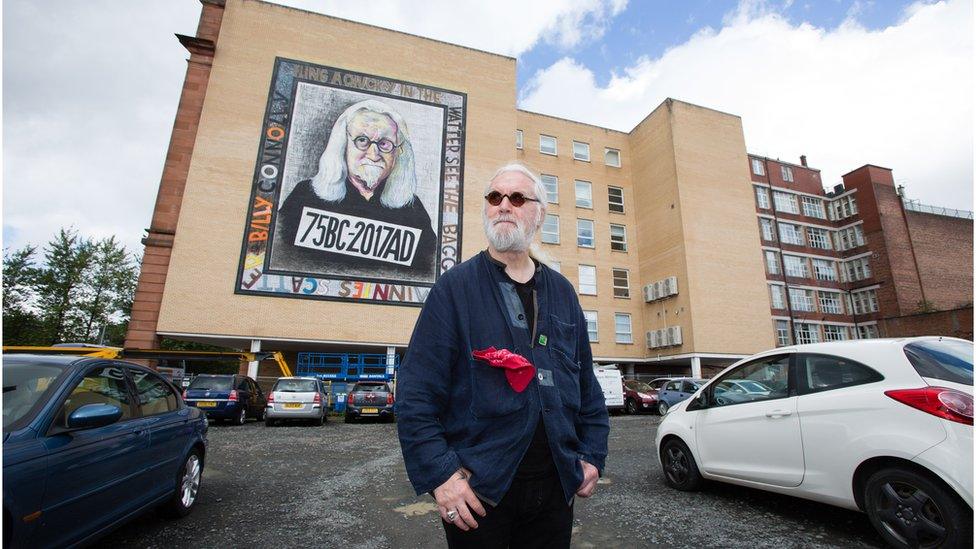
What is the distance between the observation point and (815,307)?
3756 cm

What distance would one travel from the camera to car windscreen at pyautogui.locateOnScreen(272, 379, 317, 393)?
1379cm

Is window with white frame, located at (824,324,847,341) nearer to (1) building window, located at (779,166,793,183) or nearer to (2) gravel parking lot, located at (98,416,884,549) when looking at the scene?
(1) building window, located at (779,166,793,183)

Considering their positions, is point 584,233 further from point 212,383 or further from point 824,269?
point 824,269

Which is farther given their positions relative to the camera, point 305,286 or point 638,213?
point 638,213

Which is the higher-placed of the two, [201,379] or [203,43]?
[203,43]

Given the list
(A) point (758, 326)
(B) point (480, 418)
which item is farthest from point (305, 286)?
(A) point (758, 326)

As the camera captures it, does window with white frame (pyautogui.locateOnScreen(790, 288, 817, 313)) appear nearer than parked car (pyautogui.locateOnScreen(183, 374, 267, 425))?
No

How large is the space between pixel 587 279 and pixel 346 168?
53.4ft

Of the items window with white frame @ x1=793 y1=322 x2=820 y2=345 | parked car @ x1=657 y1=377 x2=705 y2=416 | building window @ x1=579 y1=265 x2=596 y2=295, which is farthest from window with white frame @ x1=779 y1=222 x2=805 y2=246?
parked car @ x1=657 y1=377 x2=705 y2=416

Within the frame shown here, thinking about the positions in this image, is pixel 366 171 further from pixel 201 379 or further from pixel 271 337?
pixel 201 379

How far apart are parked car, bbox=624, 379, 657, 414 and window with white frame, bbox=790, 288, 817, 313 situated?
23.0 m

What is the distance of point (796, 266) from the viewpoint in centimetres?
3841

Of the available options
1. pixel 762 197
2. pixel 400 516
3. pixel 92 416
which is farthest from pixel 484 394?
pixel 762 197

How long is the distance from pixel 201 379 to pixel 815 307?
1654 inches
